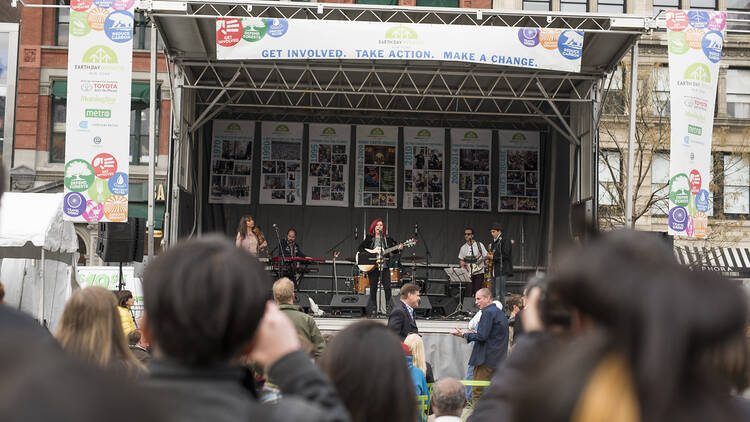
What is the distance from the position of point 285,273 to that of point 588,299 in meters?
14.8

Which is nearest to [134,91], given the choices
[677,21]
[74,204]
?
[74,204]

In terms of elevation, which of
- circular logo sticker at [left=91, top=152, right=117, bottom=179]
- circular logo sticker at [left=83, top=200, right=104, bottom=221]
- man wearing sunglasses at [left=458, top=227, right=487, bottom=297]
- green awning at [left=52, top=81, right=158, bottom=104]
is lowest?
man wearing sunglasses at [left=458, top=227, right=487, bottom=297]

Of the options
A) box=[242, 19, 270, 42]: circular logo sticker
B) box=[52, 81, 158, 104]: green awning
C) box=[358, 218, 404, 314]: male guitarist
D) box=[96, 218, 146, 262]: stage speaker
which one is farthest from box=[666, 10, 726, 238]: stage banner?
box=[52, 81, 158, 104]: green awning

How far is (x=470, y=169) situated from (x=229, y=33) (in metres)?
8.39

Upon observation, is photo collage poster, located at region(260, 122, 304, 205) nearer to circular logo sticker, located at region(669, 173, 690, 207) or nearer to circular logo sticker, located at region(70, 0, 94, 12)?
circular logo sticker, located at region(70, 0, 94, 12)

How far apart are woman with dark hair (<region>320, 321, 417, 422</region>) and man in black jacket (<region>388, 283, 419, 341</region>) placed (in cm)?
679

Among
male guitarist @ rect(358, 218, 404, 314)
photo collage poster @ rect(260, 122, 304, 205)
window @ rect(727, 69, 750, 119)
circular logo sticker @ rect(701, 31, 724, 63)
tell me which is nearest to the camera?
circular logo sticker @ rect(701, 31, 724, 63)

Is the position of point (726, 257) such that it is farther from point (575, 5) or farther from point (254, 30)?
point (254, 30)

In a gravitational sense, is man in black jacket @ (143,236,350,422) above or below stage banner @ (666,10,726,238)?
below

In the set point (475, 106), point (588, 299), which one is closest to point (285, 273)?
point (475, 106)

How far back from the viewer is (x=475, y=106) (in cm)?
1775

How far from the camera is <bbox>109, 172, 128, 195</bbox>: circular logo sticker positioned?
36.9 feet

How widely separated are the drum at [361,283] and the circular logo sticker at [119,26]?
22.2ft

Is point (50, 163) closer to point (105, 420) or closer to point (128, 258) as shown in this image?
point (128, 258)
